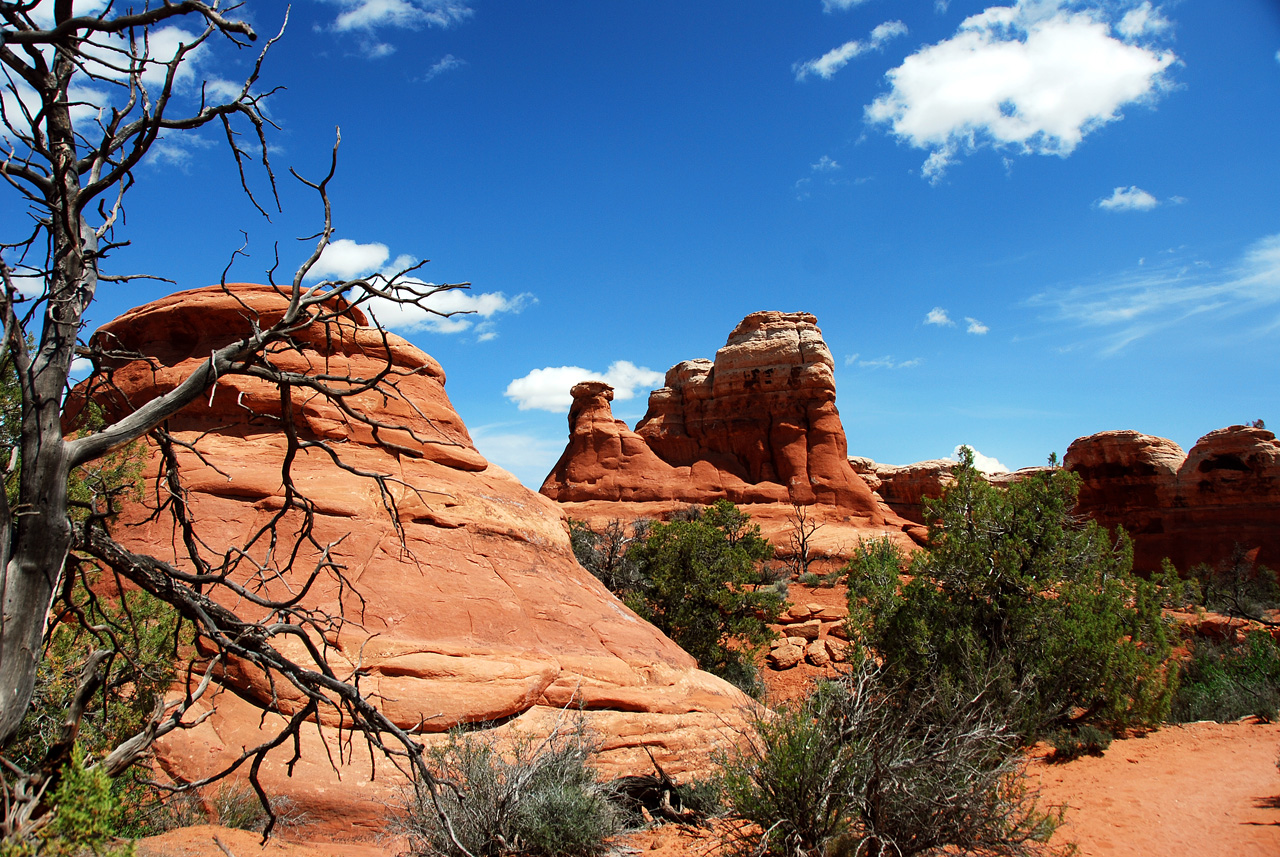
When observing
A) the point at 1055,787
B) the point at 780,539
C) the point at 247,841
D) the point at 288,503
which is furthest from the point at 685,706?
the point at 780,539

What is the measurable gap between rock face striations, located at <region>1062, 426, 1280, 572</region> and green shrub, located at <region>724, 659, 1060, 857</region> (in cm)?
3532

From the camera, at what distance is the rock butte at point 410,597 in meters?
7.48

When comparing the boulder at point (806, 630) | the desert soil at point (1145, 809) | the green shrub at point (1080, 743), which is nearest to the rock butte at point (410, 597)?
the desert soil at point (1145, 809)

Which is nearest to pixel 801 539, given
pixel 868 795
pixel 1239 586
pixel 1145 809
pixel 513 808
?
pixel 1239 586

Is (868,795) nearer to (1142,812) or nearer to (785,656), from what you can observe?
(1142,812)

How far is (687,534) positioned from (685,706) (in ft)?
25.5

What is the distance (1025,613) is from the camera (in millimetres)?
10734

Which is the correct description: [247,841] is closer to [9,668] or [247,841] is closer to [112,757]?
[112,757]

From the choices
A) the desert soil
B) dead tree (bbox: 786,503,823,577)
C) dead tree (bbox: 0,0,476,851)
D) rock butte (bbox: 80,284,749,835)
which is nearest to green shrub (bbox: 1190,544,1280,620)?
dead tree (bbox: 786,503,823,577)

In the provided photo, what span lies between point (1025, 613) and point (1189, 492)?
35.1m

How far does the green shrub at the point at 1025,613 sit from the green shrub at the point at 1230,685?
8.76 ft

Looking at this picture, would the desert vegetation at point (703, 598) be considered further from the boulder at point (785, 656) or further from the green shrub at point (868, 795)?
the green shrub at point (868, 795)

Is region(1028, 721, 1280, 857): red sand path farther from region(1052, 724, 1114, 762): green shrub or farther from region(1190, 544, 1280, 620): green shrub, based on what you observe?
region(1190, 544, 1280, 620): green shrub

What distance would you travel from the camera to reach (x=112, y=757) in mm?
3121
